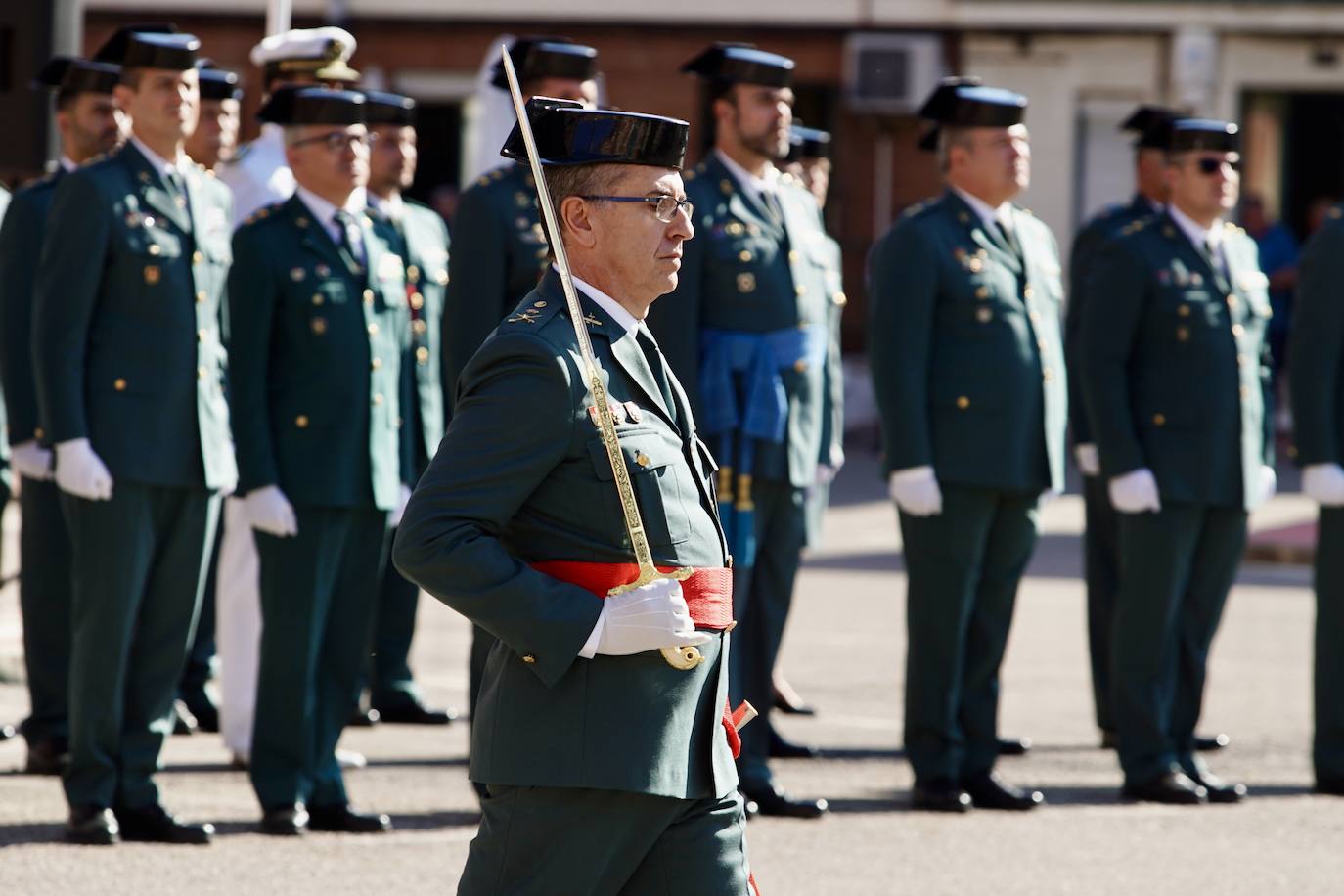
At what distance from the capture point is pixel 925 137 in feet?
26.1

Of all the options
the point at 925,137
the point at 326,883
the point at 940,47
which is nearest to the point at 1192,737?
the point at 925,137

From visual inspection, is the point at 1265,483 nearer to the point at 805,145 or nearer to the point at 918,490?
the point at 918,490

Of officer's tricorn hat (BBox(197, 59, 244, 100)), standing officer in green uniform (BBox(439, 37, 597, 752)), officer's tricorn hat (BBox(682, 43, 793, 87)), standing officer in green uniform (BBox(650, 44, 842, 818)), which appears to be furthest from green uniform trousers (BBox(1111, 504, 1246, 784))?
officer's tricorn hat (BBox(197, 59, 244, 100))

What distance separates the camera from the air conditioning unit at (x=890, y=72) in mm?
23578

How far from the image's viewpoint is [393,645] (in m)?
8.99

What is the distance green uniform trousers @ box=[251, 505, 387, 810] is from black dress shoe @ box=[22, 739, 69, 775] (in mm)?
1111

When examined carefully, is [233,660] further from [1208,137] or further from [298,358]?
[1208,137]

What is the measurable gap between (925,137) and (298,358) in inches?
91.8

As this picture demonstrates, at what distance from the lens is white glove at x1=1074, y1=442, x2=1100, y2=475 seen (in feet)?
28.7

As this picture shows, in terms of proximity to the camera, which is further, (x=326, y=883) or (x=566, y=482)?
(x=326, y=883)

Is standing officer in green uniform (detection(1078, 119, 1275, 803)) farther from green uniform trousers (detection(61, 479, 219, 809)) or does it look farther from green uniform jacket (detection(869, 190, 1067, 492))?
green uniform trousers (detection(61, 479, 219, 809))

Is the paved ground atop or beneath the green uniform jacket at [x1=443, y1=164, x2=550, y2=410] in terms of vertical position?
beneath

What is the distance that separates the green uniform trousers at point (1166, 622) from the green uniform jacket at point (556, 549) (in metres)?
3.83

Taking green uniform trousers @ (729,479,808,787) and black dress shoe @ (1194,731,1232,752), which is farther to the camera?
black dress shoe @ (1194,731,1232,752)
